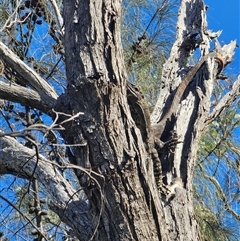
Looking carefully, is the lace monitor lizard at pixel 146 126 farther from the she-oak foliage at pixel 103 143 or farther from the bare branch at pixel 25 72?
the bare branch at pixel 25 72

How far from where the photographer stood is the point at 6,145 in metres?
1.94

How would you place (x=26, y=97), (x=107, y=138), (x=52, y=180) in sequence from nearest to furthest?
(x=107, y=138) → (x=26, y=97) → (x=52, y=180)

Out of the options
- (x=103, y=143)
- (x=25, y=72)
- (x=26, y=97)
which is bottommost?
(x=103, y=143)

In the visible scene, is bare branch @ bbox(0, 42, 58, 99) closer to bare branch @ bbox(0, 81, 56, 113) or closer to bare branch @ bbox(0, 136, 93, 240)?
bare branch @ bbox(0, 81, 56, 113)

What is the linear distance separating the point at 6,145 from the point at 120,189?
1.95 feet

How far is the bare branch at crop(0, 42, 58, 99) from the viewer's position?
70.2 inches

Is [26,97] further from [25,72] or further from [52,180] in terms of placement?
[52,180]

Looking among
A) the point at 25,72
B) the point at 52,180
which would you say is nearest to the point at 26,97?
the point at 25,72

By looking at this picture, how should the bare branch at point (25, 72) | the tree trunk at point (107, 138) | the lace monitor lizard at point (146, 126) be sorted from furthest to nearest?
1. the bare branch at point (25, 72)
2. the lace monitor lizard at point (146, 126)
3. the tree trunk at point (107, 138)

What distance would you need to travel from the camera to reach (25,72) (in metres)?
1.79

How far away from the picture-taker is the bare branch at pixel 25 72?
1.78 m

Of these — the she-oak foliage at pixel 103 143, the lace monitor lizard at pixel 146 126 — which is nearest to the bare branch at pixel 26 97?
the she-oak foliage at pixel 103 143

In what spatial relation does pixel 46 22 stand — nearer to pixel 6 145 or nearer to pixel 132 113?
pixel 6 145

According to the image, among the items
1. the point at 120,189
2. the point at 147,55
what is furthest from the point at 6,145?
the point at 147,55
